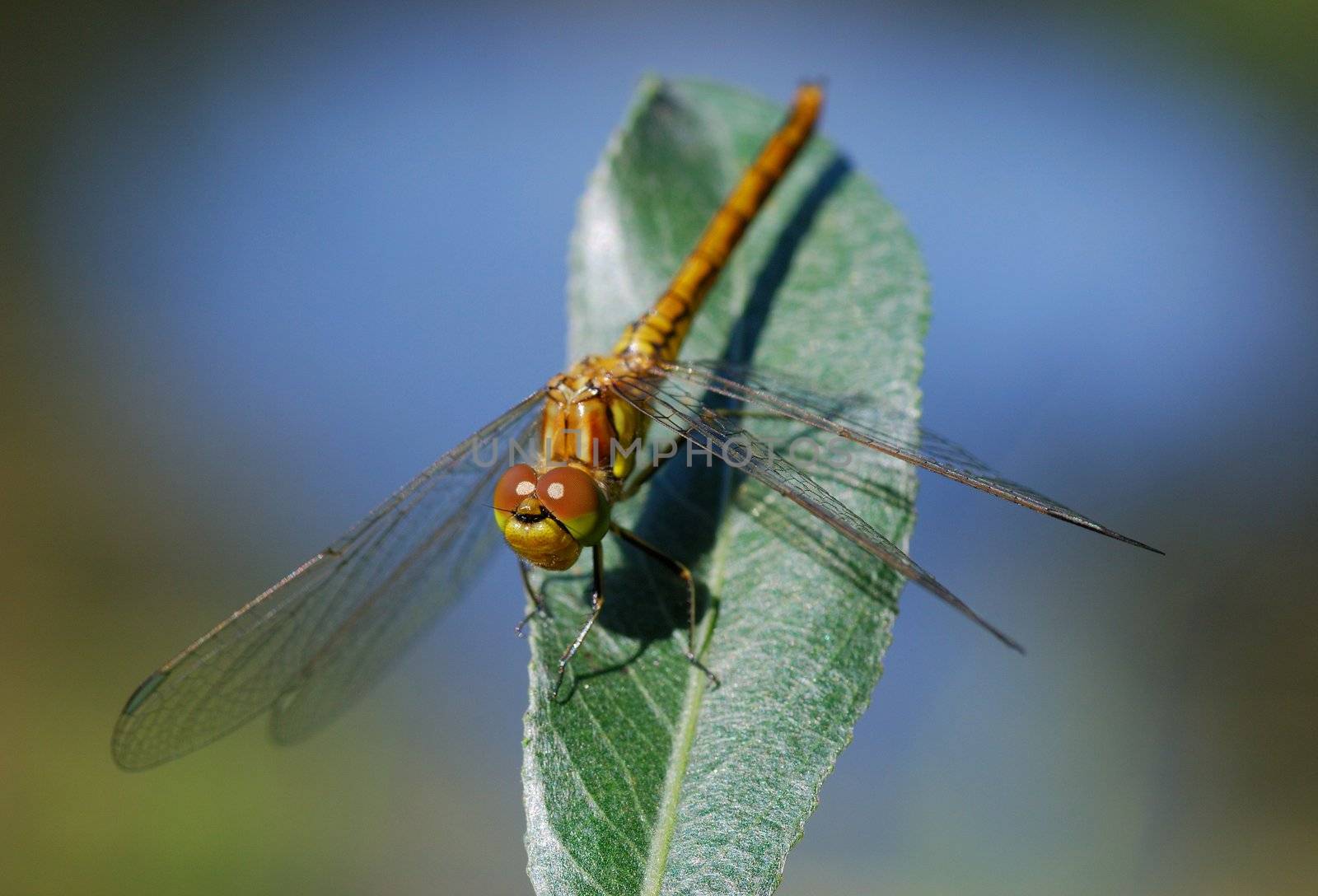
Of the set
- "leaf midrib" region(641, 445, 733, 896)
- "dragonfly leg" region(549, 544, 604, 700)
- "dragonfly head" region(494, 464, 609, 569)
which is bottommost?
"leaf midrib" region(641, 445, 733, 896)

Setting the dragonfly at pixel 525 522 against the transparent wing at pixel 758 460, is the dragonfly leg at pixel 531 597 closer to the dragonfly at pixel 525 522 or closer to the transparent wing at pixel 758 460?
the dragonfly at pixel 525 522

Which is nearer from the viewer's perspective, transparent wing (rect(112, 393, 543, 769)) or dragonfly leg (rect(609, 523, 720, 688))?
dragonfly leg (rect(609, 523, 720, 688))

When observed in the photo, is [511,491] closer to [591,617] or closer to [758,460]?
[591,617]

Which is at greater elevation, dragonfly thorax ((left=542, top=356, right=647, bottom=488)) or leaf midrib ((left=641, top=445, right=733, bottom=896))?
dragonfly thorax ((left=542, top=356, right=647, bottom=488))

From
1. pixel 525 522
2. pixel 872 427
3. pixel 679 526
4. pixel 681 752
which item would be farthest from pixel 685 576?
pixel 872 427

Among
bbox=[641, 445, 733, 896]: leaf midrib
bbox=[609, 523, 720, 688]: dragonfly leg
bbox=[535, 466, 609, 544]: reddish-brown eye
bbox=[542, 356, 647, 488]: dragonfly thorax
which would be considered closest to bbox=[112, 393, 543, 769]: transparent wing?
bbox=[542, 356, 647, 488]: dragonfly thorax

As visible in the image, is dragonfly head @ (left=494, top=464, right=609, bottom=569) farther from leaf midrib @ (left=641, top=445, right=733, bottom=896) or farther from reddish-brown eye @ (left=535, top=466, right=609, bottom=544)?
leaf midrib @ (left=641, top=445, right=733, bottom=896)
